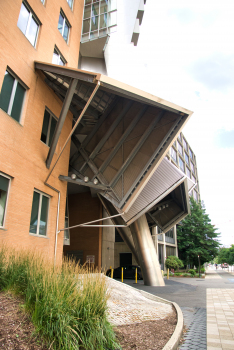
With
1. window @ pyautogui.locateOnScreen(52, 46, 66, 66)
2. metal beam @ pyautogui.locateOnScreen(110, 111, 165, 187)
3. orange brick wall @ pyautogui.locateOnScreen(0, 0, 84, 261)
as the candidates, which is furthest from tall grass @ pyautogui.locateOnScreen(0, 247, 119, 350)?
window @ pyautogui.locateOnScreen(52, 46, 66, 66)

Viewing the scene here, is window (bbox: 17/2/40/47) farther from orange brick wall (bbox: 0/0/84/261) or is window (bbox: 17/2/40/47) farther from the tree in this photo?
the tree

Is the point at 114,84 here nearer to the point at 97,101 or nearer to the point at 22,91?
the point at 22,91

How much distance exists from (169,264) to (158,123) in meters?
24.7

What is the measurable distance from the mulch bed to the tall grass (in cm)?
15

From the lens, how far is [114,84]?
9.72 meters

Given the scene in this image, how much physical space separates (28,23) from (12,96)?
4.22 meters

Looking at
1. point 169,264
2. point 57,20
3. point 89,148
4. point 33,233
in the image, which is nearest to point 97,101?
point 89,148

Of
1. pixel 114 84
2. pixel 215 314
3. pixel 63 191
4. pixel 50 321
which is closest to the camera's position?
pixel 50 321

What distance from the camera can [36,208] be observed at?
10.9m

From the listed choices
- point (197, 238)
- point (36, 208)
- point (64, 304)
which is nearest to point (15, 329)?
point (64, 304)

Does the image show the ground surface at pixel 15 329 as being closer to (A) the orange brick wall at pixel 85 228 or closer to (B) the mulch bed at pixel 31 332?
(B) the mulch bed at pixel 31 332

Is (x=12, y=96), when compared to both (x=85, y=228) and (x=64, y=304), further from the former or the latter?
(x=85, y=228)

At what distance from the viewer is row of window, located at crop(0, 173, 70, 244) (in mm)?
8664

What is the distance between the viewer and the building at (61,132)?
30.8 feet
